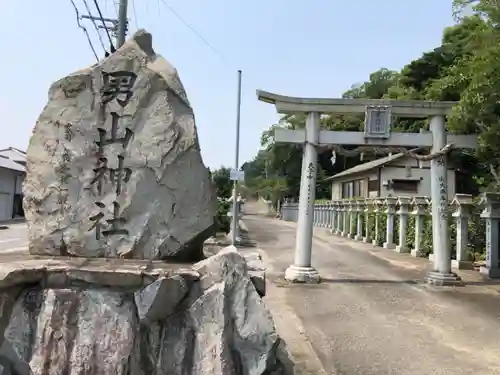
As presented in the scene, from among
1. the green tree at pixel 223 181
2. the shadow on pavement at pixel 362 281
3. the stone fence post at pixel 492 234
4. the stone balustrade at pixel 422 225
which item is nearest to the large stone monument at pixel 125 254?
the shadow on pavement at pixel 362 281

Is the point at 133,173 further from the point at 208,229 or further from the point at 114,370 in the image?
the point at 114,370

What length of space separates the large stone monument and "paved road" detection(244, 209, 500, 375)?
1.92 metres

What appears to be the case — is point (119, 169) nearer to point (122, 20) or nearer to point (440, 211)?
point (440, 211)

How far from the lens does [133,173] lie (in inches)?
189

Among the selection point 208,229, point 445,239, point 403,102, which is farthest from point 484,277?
point 208,229

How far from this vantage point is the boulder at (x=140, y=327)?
11.2 ft

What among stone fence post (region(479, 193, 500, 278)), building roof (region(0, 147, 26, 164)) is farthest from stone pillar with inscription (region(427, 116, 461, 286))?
building roof (region(0, 147, 26, 164))

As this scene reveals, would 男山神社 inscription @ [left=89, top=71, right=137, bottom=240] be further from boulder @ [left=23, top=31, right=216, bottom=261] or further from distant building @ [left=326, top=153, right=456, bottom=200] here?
distant building @ [left=326, top=153, right=456, bottom=200]

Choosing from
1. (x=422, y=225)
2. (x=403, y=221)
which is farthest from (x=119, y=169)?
(x=403, y=221)

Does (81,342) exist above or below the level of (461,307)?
above

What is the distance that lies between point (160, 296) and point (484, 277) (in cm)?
1050

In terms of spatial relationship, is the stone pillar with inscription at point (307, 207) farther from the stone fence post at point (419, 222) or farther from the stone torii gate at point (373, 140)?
the stone fence post at point (419, 222)

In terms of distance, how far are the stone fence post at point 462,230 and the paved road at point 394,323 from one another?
1.72m

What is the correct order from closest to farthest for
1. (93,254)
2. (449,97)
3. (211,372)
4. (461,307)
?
1. (211,372)
2. (93,254)
3. (461,307)
4. (449,97)
